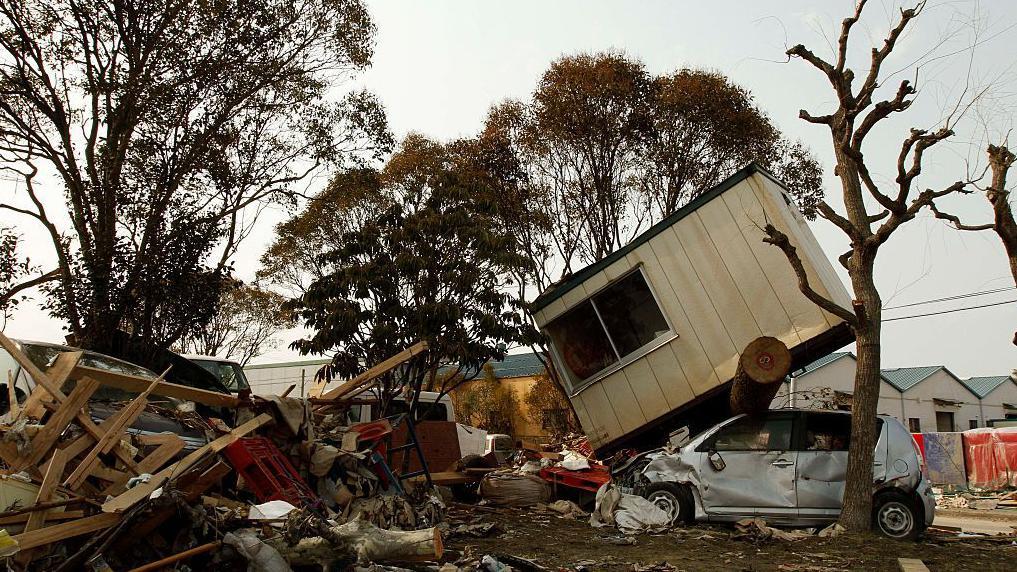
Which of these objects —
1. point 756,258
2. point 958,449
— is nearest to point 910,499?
point 756,258

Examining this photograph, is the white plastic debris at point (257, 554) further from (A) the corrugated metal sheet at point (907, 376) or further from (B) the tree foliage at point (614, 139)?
(A) the corrugated metal sheet at point (907, 376)

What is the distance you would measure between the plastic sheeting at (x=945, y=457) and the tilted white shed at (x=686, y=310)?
41.2ft

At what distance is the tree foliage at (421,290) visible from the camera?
13.5 metres

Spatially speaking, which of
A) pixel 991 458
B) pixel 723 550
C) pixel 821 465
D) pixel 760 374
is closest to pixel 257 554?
pixel 723 550

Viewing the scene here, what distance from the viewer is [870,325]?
9641 mm

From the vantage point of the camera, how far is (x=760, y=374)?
32.5 feet

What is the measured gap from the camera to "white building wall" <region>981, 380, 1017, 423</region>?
44.7 m

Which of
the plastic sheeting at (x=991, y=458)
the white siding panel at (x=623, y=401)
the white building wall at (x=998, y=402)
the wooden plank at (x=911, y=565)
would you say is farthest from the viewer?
the white building wall at (x=998, y=402)

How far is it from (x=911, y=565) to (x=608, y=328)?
238 inches

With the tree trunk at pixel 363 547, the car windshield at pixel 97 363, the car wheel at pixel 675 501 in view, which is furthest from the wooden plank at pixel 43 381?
the car wheel at pixel 675 501

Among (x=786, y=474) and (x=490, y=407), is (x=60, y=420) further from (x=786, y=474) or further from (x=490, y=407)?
(x=490, y=407)

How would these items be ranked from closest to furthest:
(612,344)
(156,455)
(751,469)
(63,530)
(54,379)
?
(63,530)
(54,379)
(156,455)
(751,469)
(612,344)

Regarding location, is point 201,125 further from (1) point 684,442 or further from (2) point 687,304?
(1) point 684,442

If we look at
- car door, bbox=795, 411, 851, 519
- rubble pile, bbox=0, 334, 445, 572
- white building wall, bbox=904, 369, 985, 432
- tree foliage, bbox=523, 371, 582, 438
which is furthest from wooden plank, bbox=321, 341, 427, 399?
white building wall, bbox=904, 369, 985, 432
